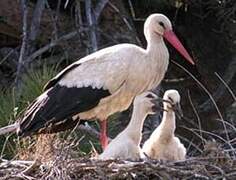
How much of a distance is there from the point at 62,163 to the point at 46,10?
445 cm

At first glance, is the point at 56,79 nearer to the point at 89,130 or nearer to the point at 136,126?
the point at 89,130

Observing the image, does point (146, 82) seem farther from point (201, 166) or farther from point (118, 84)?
point (201, 166)

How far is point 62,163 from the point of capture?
27.4ft

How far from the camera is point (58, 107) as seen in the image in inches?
396

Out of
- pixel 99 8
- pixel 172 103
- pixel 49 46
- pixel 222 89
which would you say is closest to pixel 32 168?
pixel 172 103

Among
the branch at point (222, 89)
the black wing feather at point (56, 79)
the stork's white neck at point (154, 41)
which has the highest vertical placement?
the stork's white neck at point (154, 41)

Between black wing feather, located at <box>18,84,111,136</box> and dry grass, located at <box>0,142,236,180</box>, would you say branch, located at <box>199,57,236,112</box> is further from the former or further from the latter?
dry grass, located at <box>0,142,236,180</box>

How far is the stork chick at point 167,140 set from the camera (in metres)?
9.27

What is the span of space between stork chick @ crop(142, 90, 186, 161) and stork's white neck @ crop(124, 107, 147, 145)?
17cm

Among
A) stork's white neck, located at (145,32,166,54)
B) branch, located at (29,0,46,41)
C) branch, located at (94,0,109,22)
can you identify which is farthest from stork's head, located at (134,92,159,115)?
branch, located at (94,0,109,22)

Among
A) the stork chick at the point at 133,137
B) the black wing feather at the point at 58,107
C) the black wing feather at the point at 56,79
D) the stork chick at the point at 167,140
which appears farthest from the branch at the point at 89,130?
the stork chick at the point at 167,140

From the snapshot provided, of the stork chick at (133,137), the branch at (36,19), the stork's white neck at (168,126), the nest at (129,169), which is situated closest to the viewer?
the nest at (129,169)

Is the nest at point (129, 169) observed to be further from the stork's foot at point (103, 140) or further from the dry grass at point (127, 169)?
the stork's foot at point (103, 140)

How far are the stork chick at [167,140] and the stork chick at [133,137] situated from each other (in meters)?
0.12
